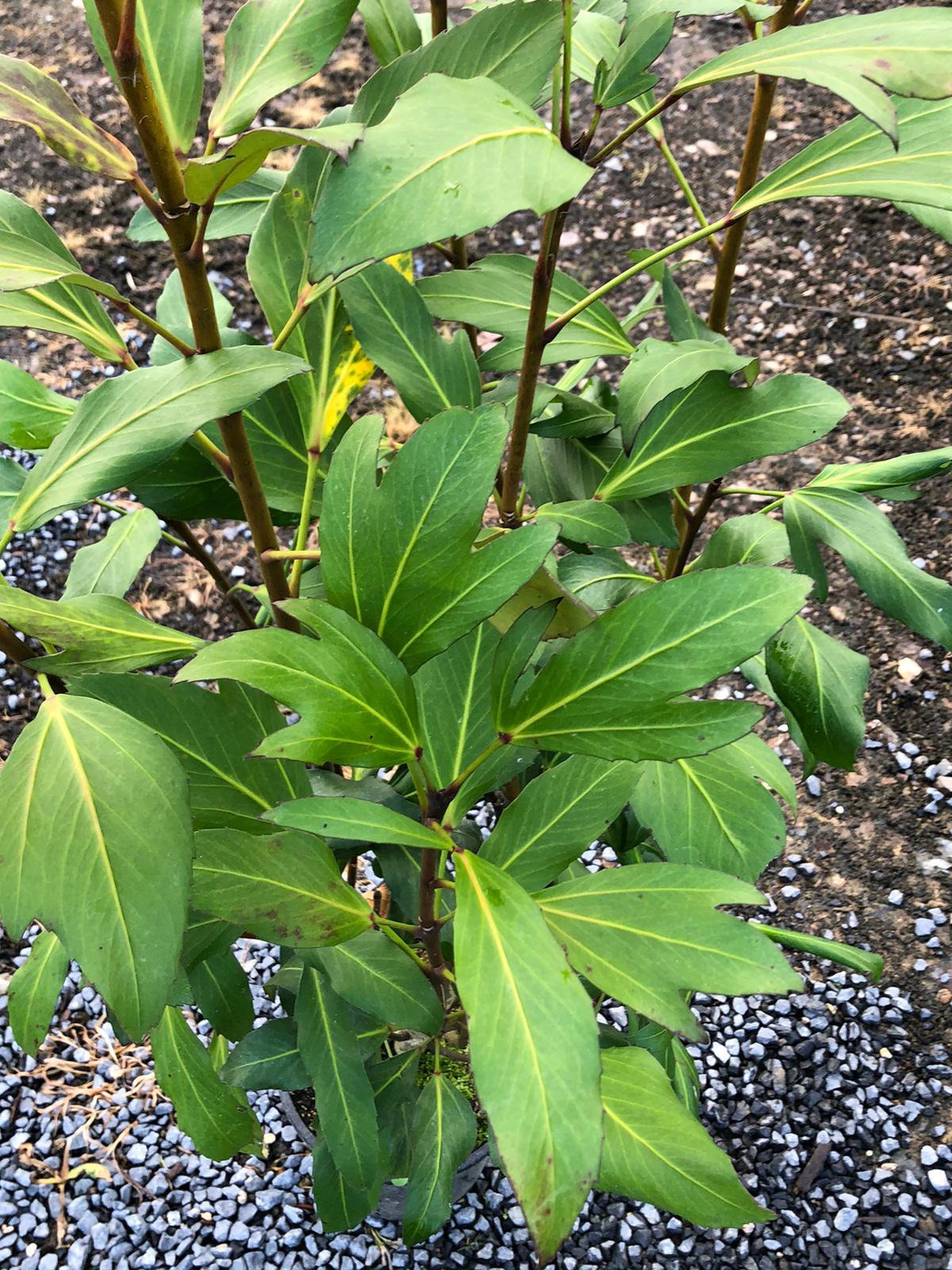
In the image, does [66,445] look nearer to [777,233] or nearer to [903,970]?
[903,970]

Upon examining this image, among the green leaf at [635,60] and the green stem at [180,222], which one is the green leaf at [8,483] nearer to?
the green stem at [180,222]

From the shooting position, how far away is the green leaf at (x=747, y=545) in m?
1.04

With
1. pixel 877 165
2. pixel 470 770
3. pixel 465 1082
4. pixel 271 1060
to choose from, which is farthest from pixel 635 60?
pixel 465 1082

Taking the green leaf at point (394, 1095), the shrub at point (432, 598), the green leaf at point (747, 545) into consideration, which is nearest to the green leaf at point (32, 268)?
the shrub at point (432, 598)

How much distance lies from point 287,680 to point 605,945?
0.93 ft

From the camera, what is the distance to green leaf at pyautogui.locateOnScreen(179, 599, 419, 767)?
0.62 meters

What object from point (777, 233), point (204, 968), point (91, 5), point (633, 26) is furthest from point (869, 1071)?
point (777, 233)

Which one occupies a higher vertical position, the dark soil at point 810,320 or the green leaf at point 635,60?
the green leaf at point 635,60

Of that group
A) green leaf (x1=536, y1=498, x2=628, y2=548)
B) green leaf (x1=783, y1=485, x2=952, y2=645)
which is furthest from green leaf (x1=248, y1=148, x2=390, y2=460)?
green leaf (x1=783, y1=485, x2=952, y2=645)

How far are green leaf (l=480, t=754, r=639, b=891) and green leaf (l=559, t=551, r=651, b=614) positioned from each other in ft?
0.74

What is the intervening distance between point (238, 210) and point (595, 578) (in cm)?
50

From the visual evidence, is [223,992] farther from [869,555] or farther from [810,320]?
[810,320]

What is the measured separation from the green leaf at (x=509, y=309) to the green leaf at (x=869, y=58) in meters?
0.28

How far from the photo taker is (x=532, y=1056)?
58 centimetres
